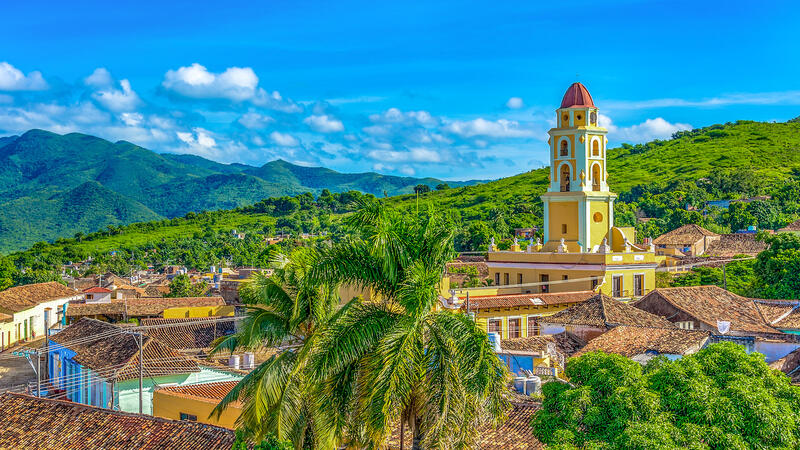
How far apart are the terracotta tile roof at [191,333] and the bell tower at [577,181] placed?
60.7 ft

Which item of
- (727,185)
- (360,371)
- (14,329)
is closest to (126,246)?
(14,329)

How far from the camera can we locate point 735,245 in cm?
7288

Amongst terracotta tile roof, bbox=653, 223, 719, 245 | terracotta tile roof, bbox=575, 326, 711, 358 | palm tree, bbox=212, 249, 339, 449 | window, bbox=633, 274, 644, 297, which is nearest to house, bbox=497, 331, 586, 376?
terracotta tile roof, bbox=575, 326, 711, 358

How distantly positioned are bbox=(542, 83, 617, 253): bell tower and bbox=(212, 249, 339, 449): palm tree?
31.3 metres

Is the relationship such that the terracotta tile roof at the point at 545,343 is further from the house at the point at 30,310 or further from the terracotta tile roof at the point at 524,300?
the house at the point at 30,310

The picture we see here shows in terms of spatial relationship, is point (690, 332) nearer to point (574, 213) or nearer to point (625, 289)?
point (625, 289)

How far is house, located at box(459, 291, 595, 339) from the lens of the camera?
33719mm

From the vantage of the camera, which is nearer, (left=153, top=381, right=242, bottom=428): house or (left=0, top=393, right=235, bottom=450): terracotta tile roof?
(left=0, top=393, right=235, bottom=450): terracotta tile roof

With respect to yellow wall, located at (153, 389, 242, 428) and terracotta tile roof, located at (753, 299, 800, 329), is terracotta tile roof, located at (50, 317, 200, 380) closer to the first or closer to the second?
yellow wall, located at (153, 389, 242, 428)

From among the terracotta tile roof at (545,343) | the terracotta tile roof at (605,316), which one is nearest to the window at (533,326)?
the terracotta tile roof at (605,316)

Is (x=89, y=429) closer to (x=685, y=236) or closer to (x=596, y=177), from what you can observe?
(x=596, y=177)

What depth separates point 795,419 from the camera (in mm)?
11188

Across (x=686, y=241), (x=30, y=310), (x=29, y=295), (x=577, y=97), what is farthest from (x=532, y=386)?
(x=686, y=241)

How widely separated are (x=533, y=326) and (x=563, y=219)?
39.2ft
